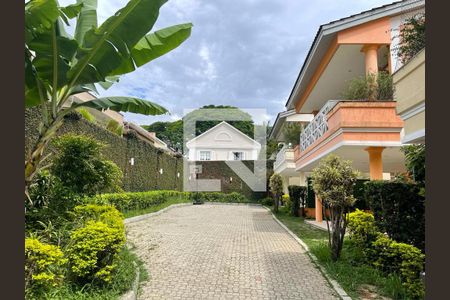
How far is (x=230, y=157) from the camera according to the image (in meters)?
42.9

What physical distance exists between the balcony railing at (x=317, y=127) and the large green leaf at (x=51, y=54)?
733cm

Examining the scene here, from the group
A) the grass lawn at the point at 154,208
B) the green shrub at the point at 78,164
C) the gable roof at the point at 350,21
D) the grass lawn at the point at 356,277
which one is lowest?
the grass lawn at the point at 154,208

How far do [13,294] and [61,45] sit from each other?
13.2 feet

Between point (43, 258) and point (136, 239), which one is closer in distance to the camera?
point (43, 258)

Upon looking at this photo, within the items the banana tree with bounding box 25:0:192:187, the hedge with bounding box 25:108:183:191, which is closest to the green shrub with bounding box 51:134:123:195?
the hedge with bounding box 25:108:183:191

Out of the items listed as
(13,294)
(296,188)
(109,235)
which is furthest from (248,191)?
(13,294)

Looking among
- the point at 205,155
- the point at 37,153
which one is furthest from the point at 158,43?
the point at 205,155

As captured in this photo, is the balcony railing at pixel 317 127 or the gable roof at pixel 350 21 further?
the balcony railing at pixel 317 127

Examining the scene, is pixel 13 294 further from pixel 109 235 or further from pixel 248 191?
pixel 248 191

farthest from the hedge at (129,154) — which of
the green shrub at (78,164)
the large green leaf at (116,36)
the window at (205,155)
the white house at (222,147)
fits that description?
the white house at (222,147)

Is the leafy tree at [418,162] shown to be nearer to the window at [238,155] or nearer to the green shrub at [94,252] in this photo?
the green shrub at [94,252]

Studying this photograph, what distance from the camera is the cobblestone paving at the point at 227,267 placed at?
18.2 ft

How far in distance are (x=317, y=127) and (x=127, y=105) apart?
7801mm

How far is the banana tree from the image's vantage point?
15.8 feet
